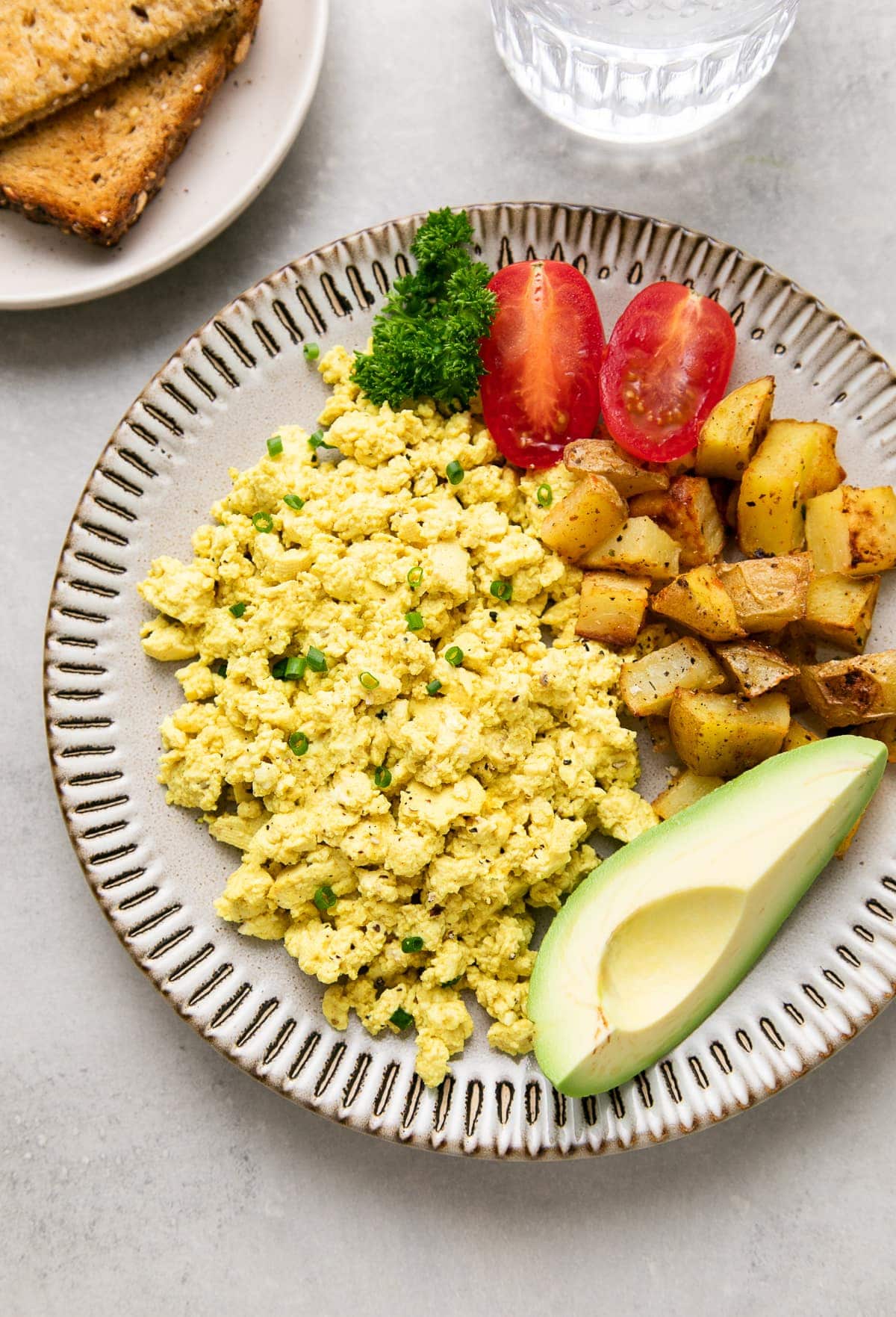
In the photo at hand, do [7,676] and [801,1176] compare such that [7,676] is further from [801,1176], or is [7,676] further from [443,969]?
[801,1176]

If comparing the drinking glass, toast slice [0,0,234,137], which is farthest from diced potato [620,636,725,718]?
toast slice [0,0,234,137]

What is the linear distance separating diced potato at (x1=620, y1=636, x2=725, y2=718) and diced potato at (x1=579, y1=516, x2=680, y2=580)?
0.17 meters

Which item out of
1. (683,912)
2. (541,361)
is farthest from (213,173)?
(683,912)

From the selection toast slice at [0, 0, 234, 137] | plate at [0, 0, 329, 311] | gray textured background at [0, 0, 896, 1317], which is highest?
toast slice at [0, 0, 234, 137]

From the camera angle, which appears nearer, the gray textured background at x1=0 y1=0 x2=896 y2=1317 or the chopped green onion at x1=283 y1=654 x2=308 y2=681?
the chopped green onion at x1=283 y1=654 x2=308 y2=681

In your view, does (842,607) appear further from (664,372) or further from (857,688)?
(664,372)

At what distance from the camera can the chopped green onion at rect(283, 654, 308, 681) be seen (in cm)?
204

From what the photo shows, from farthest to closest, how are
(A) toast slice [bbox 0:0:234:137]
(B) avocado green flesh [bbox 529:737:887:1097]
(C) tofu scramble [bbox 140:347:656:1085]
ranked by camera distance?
(A) toast slice [bbox 0:0:234:137] → (C) tofu scramble [bbox 140:347:656:1085] → (B) avocado green flesh [bbox 529:737:887:1097]

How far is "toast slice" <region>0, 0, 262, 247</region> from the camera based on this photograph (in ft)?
7.48

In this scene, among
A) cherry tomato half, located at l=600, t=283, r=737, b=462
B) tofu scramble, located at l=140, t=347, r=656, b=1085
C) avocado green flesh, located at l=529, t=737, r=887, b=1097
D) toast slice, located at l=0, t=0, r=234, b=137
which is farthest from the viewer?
toast slice, located at l=0, t=0, r=234, b=137

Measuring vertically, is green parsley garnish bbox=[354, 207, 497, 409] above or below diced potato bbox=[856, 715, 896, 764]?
above

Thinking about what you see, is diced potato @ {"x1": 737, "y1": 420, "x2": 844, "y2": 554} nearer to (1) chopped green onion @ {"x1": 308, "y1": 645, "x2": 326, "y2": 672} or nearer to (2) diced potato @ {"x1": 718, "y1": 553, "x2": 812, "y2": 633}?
(2) diced potato @ {"x1": 718, "y1": 553, "x2": 812, "y2": 633}

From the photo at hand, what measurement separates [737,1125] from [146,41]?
2.79 metres

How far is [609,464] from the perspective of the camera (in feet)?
6.82
